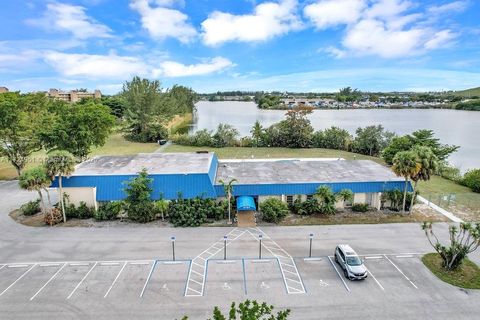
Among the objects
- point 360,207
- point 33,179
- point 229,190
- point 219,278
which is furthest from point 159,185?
point 360,207

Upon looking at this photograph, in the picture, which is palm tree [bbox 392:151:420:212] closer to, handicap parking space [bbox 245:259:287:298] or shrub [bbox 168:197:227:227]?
handicap parking space [bbox 245:259:287:298]

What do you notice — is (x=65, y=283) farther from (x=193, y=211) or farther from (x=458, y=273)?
(x=458, y=273)

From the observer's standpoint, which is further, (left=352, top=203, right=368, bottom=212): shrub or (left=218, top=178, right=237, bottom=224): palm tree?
(left=352, top=203, right=368, bottom=212): shrub

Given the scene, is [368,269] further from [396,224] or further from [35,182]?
[35,182]

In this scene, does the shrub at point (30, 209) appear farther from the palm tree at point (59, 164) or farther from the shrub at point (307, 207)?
the shrub at point (307, 207)

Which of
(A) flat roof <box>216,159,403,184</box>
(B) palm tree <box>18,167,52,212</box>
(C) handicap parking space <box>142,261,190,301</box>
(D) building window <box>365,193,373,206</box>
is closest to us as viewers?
(C) handicap parking space <box>142,261,190,301</box>

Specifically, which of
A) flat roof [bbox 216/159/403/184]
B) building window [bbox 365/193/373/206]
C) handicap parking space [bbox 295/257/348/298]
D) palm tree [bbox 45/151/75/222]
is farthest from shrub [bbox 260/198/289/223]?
palm tree [bbox 45/151/75/222]
